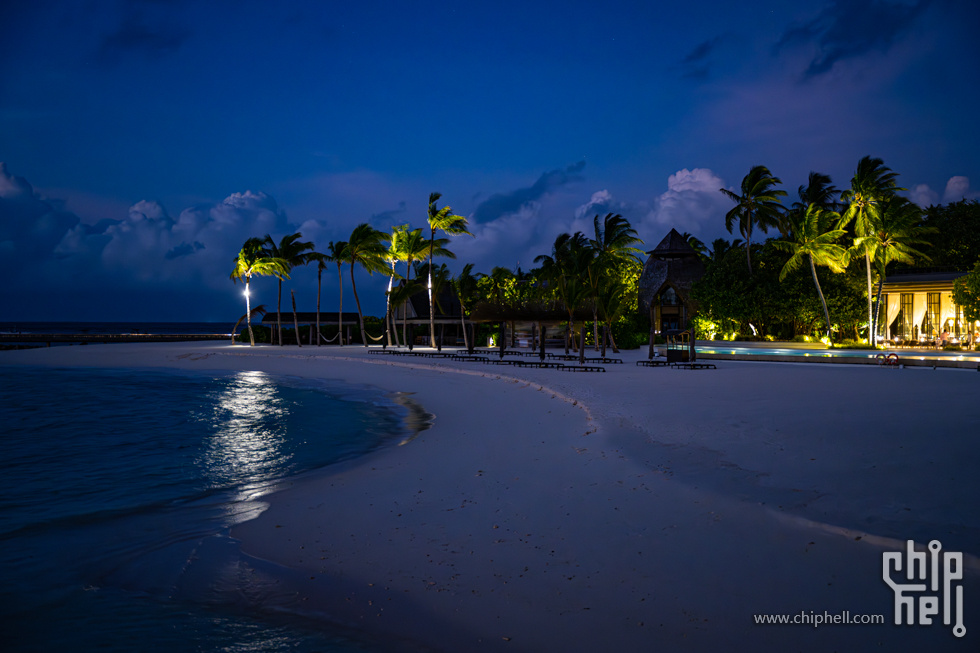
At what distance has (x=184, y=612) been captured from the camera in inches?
158

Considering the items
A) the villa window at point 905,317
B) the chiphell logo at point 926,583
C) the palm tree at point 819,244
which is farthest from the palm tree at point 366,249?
the chiphell logo at point 926,583

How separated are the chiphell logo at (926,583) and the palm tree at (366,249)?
38.6m

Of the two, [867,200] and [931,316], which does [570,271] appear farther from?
[931,316]

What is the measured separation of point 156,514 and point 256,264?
4131 centimetres

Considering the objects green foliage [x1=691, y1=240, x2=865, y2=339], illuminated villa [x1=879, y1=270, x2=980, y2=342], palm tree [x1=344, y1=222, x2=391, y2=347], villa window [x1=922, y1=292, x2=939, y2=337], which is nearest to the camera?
illuminated villa [x1=879, y1=270, x2=980, y2=342]

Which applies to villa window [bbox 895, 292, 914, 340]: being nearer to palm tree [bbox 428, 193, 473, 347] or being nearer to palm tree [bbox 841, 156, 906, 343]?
palm tree [bbox 841, 156, 906, 343]

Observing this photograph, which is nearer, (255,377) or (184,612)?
(184,612)

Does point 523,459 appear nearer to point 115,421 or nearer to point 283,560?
point 283,560

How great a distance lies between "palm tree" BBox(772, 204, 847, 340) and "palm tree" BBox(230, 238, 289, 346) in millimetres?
34453

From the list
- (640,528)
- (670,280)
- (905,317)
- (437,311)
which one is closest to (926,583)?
(640,528)

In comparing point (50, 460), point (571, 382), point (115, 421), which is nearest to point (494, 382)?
point (571, 382)

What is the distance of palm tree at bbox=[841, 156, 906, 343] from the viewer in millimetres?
28531

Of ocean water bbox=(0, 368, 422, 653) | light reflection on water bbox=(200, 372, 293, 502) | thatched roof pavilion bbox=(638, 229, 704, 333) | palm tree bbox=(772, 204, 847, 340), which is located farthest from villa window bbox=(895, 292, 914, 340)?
light reflection on water bbox=(200, 372, 293, 502)

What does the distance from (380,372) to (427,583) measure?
1984cm
